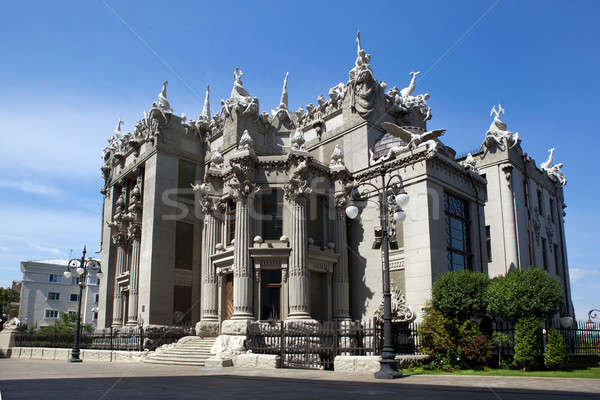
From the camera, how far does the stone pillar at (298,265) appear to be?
26359 mm

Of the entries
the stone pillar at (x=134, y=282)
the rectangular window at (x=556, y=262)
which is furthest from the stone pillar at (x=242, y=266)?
the rectangular window at (x=556, y=262)

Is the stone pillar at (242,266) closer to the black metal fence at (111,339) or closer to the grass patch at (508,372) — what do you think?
the black metal fence at (111,339)

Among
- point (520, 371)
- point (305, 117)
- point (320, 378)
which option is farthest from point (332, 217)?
point (320, 378)

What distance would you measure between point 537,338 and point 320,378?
37.6 ft

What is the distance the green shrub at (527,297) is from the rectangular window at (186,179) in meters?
24.1

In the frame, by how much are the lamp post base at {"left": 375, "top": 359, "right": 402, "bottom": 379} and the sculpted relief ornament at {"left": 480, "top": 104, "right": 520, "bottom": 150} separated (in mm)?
29812

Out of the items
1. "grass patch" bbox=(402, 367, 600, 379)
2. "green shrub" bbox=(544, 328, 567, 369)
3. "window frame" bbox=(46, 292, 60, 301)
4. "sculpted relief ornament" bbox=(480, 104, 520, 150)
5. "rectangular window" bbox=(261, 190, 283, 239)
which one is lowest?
"grass patch" bbox=(402, 367, 600, 379)

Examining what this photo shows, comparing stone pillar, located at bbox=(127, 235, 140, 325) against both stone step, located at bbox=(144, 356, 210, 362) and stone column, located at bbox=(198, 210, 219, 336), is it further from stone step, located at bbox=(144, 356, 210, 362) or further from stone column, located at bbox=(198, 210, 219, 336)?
stone step, located at bbox=(144, 356, 210, 362)

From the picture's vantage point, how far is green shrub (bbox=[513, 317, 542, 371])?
2116 centimetres

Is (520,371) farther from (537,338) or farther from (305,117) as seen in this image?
(305,117)

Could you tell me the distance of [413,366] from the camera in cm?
2111

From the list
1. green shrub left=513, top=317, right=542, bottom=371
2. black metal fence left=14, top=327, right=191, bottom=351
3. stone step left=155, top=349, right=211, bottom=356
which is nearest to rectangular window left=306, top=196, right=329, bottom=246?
stone step left=155, top=349, right=211, bottom=356

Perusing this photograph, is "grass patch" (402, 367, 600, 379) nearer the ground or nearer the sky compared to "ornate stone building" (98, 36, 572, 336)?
nearer the ground

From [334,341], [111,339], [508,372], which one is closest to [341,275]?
[334,341]
